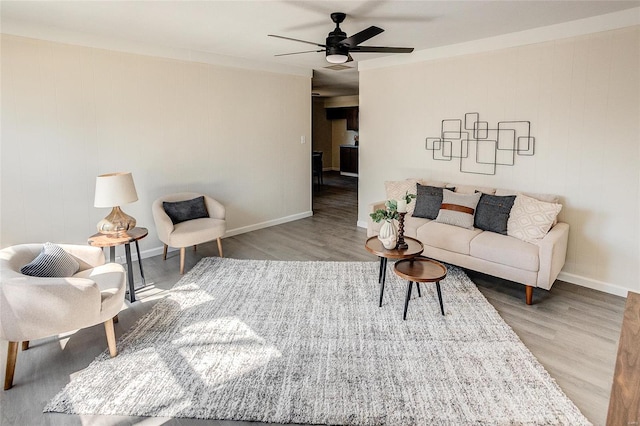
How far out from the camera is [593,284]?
384cm

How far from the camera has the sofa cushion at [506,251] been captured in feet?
11.2

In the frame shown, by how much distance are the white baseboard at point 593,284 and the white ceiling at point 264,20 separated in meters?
2.50

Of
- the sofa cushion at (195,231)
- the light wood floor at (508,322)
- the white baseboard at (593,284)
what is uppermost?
the sofa cushion at (195,231)

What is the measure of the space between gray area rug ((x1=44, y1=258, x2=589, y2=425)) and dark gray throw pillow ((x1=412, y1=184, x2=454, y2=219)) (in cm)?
108

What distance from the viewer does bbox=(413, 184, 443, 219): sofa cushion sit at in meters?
4.53

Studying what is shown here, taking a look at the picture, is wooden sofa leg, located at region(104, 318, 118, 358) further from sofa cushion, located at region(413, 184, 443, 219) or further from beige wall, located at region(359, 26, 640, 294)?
beige wall, located at region(359, 26, 640, 294)

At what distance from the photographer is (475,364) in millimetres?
2549

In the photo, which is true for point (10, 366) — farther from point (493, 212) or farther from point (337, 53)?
point (493, 212)

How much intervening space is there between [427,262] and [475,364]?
1.00 metres

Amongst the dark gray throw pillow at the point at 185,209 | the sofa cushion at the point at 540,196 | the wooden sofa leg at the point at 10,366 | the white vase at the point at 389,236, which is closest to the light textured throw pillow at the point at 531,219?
the sofa cushion at the point at 540,196

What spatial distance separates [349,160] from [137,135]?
8.41 m

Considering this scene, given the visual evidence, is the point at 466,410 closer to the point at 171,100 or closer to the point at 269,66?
the point at 171,100

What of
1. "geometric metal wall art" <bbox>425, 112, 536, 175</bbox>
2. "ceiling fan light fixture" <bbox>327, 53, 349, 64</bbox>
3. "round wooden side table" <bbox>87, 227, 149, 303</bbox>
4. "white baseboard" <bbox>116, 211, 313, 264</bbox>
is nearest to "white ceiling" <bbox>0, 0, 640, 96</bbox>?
"ceiling fan light fixture" <bbox>327, 53, 349, 64</bbox>

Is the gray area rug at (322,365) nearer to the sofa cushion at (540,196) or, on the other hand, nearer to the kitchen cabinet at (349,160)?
the sofa cushion at (540,196)
